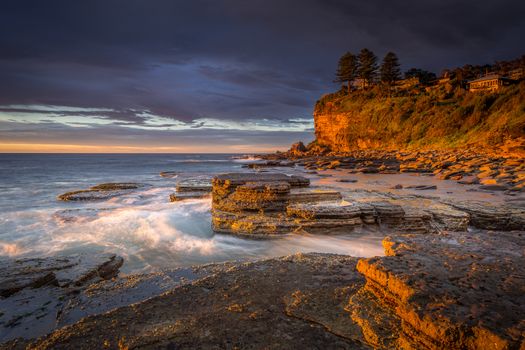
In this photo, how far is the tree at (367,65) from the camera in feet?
191

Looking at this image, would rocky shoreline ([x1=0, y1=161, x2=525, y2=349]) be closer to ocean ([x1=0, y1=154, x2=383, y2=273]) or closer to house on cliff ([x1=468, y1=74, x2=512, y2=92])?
ocean ([x1=0, y1=154, x2=383, y2=273])

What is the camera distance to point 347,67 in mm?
61125

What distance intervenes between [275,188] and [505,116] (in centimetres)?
3038

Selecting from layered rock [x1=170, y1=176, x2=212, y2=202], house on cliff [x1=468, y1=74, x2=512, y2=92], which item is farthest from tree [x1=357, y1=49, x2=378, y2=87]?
layered rock [x1=170, y1=176, x2=212, y2=202]

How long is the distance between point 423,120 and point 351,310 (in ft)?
141

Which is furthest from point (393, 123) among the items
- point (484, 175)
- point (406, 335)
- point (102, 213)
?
point (406, 335)

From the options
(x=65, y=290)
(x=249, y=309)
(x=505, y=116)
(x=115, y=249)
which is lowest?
(x=115, y=249)

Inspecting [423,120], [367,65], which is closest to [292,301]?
[423,120]

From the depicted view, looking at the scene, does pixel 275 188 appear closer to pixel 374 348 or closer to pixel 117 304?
pixel 117 304

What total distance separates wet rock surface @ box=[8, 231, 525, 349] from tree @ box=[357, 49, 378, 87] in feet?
210

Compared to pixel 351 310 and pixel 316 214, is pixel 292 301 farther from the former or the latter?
pixel 316 214

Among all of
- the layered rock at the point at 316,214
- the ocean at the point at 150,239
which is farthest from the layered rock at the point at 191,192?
the layered rock at the point at 316,214

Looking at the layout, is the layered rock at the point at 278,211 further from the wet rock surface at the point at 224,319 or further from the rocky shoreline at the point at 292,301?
the wet rock surface at the point at 224,319

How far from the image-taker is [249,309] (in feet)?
8.32
